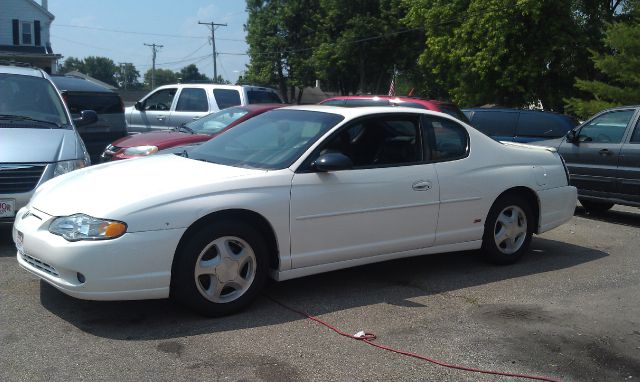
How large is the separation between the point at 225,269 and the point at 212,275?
0.33 ft

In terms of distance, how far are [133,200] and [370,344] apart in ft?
6.04

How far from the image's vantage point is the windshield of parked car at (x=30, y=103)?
7461 millimetres

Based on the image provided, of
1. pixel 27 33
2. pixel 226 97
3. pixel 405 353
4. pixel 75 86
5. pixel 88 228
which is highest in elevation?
pixel 27 33

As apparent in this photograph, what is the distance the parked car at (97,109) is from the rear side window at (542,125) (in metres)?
7.20

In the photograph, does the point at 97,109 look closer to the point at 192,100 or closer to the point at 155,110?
the point at 192,100

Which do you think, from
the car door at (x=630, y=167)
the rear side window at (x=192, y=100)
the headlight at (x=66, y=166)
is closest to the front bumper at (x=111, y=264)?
the headlight at (x=66, y=166)

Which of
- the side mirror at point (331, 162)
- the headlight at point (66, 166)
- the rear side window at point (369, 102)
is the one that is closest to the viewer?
the side mirror at point (331, 162)

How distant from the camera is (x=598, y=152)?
913 cm

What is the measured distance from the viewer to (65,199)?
4.70 meters

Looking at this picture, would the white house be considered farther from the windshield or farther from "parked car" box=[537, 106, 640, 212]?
"parked car" box=[537, 106, 640, 212]

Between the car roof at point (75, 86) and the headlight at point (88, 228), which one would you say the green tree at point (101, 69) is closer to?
the car roof at point (75, 86)

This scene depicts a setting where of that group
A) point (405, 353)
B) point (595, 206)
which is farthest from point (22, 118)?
point (595, 206)

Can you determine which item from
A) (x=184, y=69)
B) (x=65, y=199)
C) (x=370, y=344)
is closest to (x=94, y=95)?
(x=65, y=199)

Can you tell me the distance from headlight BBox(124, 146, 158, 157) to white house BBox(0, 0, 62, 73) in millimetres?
35825
